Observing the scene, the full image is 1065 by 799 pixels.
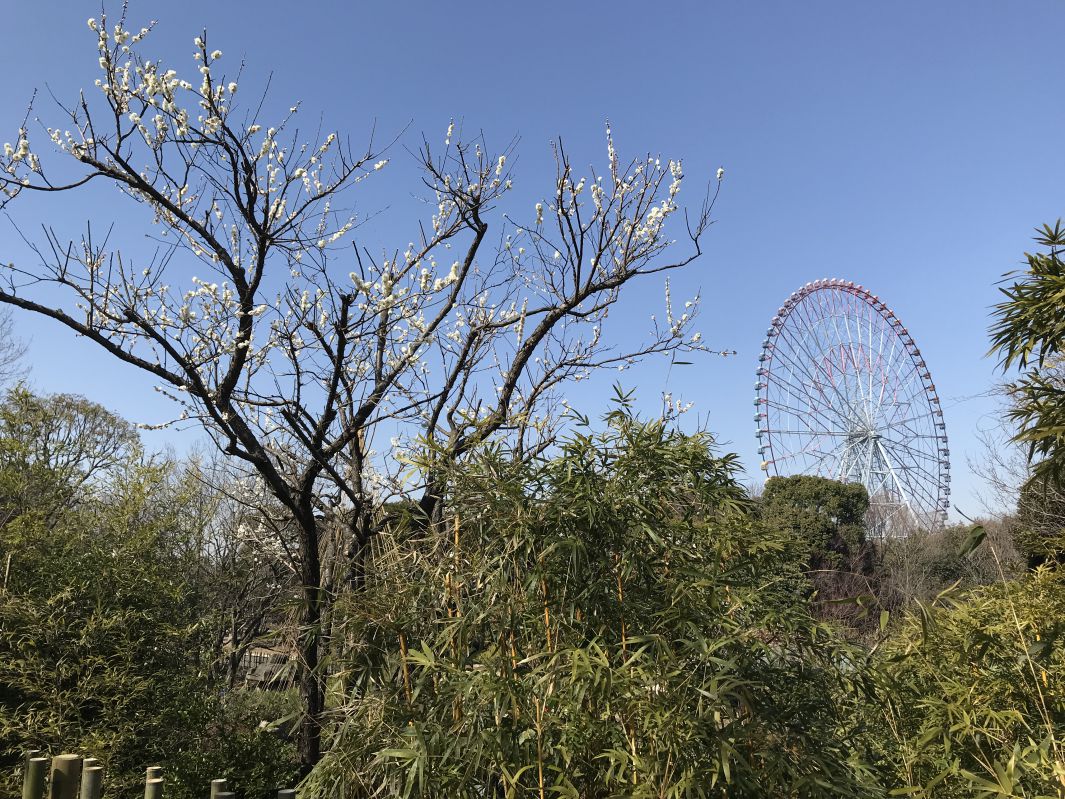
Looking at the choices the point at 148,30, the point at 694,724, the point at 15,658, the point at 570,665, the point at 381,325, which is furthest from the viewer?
the point at 381,325

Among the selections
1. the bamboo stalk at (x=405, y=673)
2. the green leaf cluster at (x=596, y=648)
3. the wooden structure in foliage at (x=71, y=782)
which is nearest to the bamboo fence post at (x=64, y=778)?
the wooden structure in foliage at (x=71, y=782)

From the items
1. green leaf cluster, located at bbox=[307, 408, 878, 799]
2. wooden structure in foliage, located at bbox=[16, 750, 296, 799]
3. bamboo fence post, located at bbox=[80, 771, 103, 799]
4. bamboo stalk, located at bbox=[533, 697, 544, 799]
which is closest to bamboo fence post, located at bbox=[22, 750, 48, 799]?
wooden structure in foliage, located at bbox=[16, 750, 296, 799]

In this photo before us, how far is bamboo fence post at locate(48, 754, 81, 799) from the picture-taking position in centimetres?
219

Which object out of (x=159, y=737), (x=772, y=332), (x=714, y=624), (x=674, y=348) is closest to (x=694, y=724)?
(x=714, y=624)

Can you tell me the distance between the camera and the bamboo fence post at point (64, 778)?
2189mm

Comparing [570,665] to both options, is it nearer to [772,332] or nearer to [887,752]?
[887,752]

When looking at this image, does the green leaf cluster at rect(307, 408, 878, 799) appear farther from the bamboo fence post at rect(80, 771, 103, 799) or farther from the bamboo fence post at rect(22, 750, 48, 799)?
the bamboo fence post at rect(22, 750, 48, 799)

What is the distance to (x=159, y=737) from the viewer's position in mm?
3721

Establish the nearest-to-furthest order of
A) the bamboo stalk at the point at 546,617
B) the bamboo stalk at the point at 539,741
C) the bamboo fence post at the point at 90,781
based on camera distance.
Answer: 1. the bamboo stalk at the point at 539,741
2. the bamboo stalk at the point at 546,617
3. the bamboo fence post at the point at 90,781

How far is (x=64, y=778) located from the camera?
2201 mm

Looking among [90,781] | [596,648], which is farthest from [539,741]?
[90,781]

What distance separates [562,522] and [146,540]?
137 inches

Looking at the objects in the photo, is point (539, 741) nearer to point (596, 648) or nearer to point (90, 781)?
point (596, 648)

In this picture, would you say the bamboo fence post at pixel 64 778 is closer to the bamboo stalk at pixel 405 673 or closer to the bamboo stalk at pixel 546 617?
the bamboo stalk at pixel 405 673
